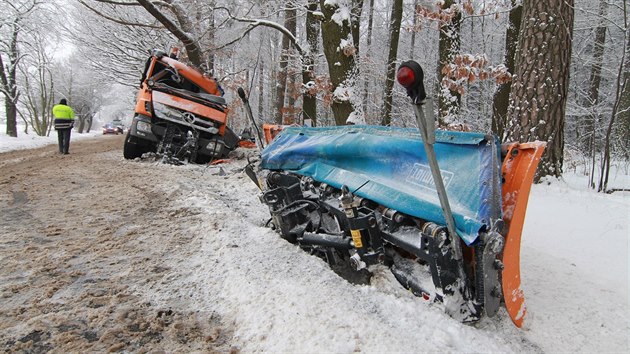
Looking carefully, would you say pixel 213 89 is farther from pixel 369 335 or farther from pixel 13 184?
pixel 369 335

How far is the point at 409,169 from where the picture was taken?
2.25 metres

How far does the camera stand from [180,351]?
1729 millimetres

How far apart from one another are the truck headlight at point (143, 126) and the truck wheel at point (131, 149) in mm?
470

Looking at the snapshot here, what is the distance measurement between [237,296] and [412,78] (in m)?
1.58

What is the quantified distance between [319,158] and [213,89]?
6.73 meters

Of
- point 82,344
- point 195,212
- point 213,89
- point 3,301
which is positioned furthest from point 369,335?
point 213,89

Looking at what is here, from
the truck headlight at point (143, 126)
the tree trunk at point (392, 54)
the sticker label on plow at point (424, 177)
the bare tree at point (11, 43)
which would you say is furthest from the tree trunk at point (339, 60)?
the bare tree at point (11, 43)

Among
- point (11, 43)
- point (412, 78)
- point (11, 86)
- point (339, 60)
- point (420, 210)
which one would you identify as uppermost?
point (11, 43)

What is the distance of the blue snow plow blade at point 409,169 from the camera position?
1836 mm

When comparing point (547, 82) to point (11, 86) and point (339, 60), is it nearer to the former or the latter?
point (339, 60)

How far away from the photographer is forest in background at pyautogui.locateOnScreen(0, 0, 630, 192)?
4.68 m

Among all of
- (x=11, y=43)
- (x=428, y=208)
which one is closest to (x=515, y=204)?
(x=428, y=208)

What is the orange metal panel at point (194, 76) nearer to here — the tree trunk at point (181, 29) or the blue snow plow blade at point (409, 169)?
the tree trunk at point (181, 29)

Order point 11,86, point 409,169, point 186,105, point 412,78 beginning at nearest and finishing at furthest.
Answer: point 412,78
point 409,169
point 186,105
point 11,86
